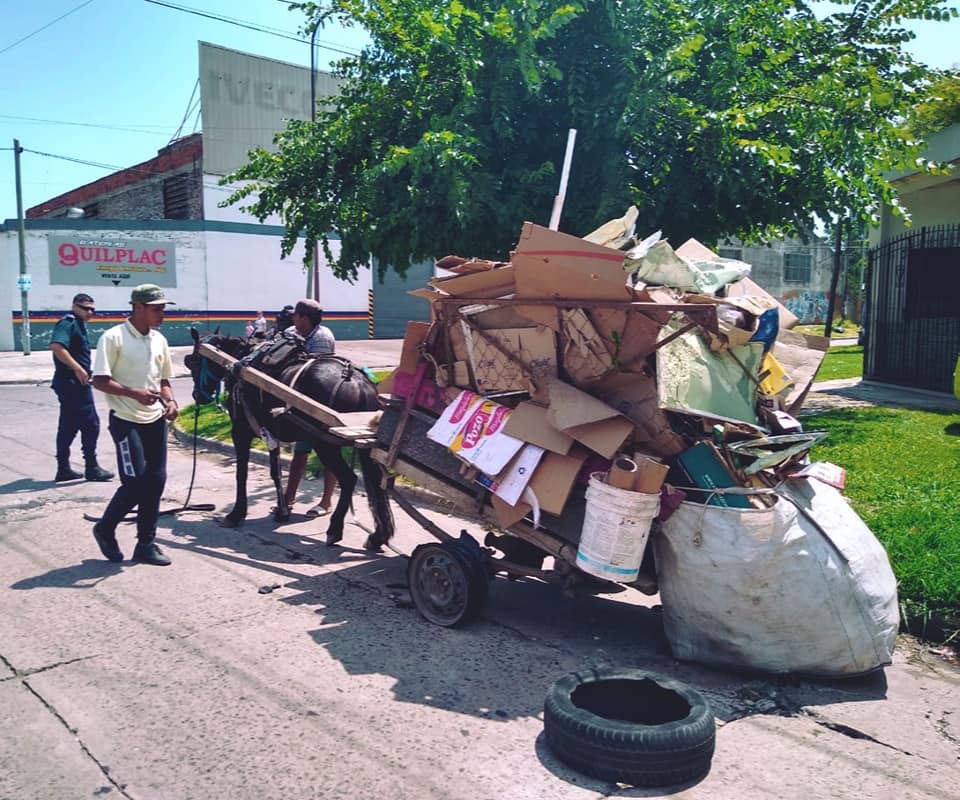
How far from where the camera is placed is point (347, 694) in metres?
4.22

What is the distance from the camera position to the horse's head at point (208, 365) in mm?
7832

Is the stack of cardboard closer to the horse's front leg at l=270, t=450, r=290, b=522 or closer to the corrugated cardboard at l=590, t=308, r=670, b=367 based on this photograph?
the corrugated cardboard at l=590, t=308, r=670, b=367

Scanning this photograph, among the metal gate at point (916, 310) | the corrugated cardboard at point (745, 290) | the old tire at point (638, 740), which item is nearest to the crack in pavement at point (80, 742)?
the old tire at point (638, 740)

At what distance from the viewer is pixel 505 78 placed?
873 cm

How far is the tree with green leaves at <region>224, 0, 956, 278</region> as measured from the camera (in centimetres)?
849

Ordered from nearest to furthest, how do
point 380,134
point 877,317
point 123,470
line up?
point 123,470 < point 380,134 < point 877,317

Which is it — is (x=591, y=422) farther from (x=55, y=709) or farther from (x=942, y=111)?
(x=942, y=111)

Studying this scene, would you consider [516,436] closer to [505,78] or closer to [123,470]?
[123,470]

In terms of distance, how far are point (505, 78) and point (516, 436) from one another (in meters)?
5.30

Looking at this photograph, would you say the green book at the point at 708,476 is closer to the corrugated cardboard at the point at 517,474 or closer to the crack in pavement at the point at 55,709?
the corrugated cardboard at the point at 517,474

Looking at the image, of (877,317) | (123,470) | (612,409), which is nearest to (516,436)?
(612,409)

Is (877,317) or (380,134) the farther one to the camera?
(877,317)

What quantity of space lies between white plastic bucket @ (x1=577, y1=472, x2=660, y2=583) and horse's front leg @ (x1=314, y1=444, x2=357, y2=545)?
10.0 ft

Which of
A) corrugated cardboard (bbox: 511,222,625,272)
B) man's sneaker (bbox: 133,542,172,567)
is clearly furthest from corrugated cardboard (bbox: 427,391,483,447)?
man's sneaker (bbox: 133,542,172,567)
